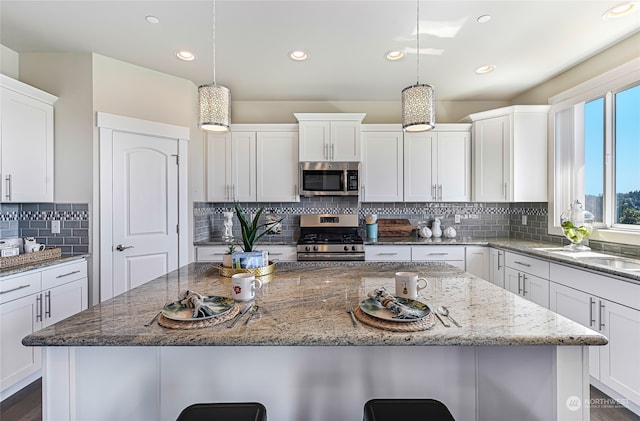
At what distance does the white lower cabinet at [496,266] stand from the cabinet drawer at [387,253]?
880 millimetres

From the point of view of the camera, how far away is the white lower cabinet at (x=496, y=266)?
3062mm

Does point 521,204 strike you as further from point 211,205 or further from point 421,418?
point 211,205

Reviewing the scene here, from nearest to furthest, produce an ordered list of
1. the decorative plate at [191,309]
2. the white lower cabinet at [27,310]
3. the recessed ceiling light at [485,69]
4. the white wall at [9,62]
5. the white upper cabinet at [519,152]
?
the decorative plate at [191,309] → the white lower cabinet at [27,310] → the white wall at [9,62] → the recessed ceiling light at [485,69] → the white upper cabinet at [519,152]

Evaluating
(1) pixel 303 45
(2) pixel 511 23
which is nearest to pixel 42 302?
(1) pixel 303 45

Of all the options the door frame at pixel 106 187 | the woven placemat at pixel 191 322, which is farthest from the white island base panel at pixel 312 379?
the door frame at pixel 106 187

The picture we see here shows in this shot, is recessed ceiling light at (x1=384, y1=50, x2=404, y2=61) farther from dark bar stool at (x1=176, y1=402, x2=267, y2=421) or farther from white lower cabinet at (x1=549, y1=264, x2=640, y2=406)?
dark bar stool at (x1=176, y1=402, x2=267, y2=421)

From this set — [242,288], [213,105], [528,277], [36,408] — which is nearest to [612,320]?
[528,277]

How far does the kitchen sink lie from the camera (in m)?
1.94

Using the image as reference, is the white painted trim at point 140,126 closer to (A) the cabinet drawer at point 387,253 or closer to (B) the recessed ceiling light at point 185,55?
(B) the recessed ceiling light at point 185,55

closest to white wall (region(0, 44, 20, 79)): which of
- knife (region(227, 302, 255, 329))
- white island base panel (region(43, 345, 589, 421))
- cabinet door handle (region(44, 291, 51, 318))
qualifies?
cabinet door handle (region(44, 291, 51, 318))

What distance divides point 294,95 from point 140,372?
3262 mm

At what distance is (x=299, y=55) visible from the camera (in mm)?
2680

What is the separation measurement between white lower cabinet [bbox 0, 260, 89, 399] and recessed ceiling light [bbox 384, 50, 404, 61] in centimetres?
322

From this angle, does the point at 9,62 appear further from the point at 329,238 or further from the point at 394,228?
the point at 394,228
